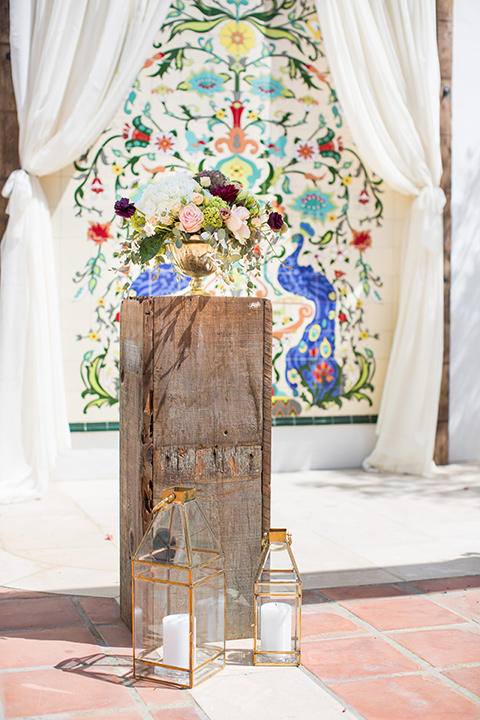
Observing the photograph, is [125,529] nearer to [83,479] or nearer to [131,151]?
[83,479]

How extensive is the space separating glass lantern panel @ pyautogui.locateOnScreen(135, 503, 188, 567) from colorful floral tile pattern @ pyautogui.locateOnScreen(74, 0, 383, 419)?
2.53 m

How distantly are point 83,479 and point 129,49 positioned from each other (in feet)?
7.47

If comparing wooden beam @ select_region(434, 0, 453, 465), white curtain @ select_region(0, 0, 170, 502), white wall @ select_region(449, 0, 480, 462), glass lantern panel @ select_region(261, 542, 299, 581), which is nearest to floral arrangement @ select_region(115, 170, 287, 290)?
glass lantern panel @ select_region(261, 542, 299, 581)

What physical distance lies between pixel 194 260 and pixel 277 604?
3.24ft

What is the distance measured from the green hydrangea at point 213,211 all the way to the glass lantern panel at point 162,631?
981 millimetres

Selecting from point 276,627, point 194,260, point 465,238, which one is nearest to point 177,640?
point 276,627

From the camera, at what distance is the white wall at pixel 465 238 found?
5.19 meters

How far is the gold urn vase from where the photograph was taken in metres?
2.48

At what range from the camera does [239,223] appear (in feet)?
7.86

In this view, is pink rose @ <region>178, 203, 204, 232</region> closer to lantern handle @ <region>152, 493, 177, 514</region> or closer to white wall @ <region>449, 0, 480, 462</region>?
lantern handle @ <region>152, 493, 177, 514</region>

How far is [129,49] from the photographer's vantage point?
4.41 metres

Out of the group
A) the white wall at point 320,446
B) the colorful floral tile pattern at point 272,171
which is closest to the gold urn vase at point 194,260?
the colorful floral tile pattern at point 272,171

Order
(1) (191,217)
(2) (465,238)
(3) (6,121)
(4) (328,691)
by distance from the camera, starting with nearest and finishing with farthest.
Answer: (4) (328,691) → (1) (191,217) → (3) (6,121) → (2) (465,238)

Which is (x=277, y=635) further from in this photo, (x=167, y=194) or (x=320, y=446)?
(x=320, y=446)
